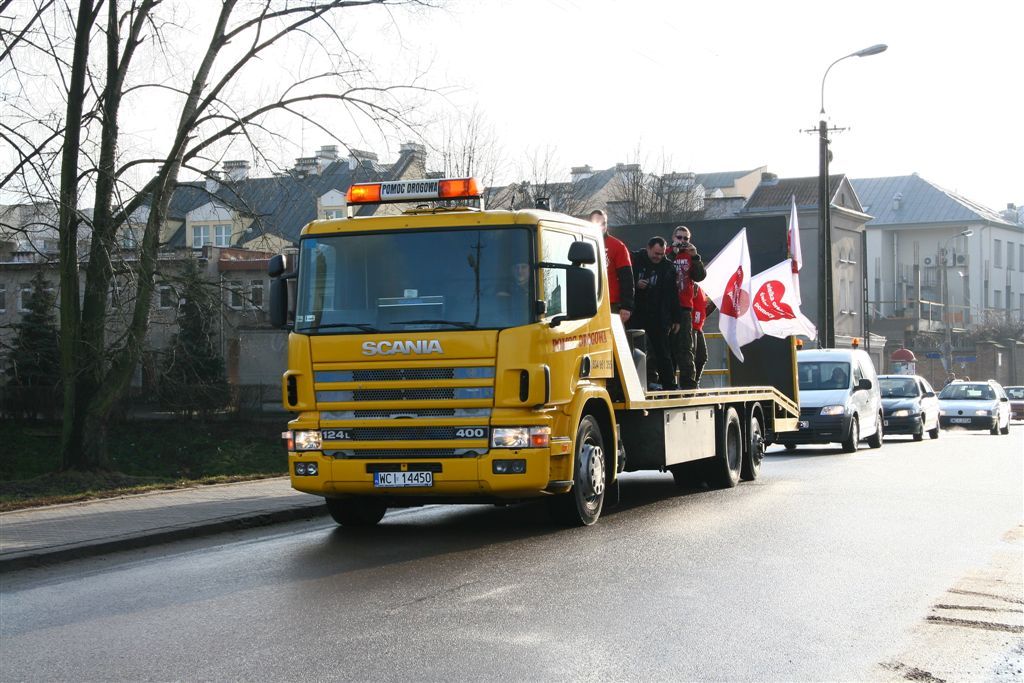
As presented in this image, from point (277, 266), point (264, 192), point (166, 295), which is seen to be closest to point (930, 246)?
point (264, 192)

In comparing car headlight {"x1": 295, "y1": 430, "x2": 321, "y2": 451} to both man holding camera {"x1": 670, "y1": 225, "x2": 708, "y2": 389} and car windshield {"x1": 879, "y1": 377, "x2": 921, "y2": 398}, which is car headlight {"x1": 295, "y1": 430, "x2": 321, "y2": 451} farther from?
car windshield {"x1": 879, "y1": 377, "x2": 921, "y2": 398}

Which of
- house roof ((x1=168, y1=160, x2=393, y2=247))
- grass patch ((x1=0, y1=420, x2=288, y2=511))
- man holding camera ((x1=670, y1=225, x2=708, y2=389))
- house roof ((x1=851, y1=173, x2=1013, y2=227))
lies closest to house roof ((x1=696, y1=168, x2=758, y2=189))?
house roof ((x1=851, y1=173, x2=1013, y2=227))

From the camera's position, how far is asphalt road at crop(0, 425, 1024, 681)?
20.6 ft

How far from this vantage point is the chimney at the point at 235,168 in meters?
21.3

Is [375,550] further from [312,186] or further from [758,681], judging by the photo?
[312,186]

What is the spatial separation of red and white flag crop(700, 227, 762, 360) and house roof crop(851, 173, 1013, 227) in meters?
85.2

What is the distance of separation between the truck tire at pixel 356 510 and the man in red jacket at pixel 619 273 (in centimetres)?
296

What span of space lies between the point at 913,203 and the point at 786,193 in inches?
1076

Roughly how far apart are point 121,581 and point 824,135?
1244 inches

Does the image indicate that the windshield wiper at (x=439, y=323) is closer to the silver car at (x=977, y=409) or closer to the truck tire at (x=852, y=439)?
the truck tire at (x=852, y=439)

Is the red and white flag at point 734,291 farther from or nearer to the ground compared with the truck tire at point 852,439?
farther from the ground

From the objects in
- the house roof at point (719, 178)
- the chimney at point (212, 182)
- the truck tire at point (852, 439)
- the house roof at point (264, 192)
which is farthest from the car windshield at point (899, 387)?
the house roof at point (719, 178)

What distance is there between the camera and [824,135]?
37469 mm

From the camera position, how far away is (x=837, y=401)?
946 inches
